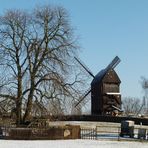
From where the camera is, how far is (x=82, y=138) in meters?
47.8

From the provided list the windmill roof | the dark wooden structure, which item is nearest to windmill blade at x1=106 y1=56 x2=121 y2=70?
the windmill roof

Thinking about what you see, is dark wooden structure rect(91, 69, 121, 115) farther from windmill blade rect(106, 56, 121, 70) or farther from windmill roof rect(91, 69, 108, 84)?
windmill blade rect(106, 56, 121, 70)

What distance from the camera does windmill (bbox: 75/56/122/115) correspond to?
84.9 metres

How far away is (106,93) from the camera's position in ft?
279

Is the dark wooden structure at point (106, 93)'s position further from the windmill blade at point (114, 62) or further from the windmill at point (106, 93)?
the windmill blade at point (114, 62)

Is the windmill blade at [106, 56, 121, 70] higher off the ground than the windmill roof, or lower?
higher

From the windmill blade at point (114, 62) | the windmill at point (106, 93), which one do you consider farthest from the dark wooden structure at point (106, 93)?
the windmill blade at point (114, 62)

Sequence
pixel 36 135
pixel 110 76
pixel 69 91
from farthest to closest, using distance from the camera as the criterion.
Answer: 1. pixel 110 76
2. pixel 69 91
3. pixel 36 135

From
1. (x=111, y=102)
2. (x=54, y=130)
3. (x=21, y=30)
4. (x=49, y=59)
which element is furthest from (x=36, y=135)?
(x=111, y=102)

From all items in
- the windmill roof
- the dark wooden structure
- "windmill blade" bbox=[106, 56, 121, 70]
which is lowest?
the dark wooden structure

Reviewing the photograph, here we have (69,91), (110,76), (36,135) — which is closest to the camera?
(36,135)

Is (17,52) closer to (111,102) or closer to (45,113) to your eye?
(45,113)

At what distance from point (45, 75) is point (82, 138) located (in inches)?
289

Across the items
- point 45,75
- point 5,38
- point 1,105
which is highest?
point 5,38
